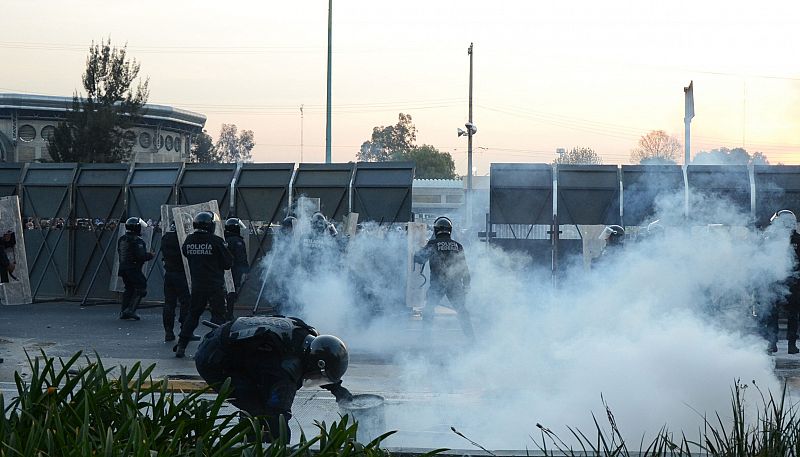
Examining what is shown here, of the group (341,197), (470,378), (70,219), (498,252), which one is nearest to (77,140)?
(70,219)

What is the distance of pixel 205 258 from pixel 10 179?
954 centimetres

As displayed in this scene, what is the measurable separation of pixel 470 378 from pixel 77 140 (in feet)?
84.9

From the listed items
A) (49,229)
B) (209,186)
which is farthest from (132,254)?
(49,229)

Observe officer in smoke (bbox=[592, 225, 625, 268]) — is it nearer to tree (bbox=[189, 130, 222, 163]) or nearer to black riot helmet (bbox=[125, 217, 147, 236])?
black riot helmet (bbox=[125, 217, 147, 236])

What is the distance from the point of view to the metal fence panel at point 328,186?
17.1 metres

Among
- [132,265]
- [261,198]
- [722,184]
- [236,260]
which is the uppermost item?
[722,184]

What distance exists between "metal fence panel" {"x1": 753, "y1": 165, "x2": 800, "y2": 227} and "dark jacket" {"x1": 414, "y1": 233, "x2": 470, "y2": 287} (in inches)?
272

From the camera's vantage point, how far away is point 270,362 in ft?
15.4

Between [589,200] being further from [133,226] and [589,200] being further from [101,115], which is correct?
[101,115]

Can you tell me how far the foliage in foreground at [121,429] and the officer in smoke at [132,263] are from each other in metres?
10.9

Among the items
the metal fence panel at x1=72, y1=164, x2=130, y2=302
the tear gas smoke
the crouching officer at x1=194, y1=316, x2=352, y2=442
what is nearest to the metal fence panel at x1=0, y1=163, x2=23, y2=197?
the metal fence panel at x1=72, y1=164, x2=130, y2=302

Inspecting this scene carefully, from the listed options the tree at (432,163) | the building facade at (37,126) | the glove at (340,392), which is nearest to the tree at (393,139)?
the tree at (432,163)

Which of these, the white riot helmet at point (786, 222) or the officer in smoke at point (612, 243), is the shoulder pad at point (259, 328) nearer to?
the officer in smoke at point (612, 243)

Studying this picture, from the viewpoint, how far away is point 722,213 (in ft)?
54.6
